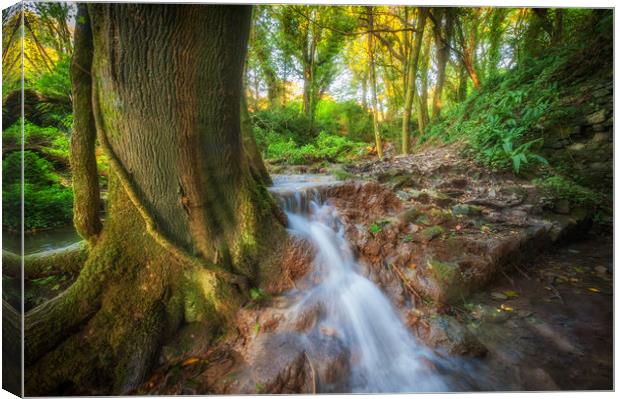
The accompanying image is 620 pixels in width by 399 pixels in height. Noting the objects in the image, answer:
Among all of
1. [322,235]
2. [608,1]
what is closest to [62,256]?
[322,235]

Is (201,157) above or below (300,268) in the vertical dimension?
above

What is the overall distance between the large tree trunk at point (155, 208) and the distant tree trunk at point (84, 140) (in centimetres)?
8

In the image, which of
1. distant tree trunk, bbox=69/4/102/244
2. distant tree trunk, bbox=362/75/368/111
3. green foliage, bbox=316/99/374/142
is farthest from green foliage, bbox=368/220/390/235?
green foliage, bbox=316/99/374/142

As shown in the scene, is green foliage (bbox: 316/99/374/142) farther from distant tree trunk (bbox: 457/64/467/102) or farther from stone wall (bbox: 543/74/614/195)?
stone wall (bbox: 543/74/614/195)

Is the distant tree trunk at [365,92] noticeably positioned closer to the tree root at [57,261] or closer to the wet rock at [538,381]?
the wet rock at [538,381]

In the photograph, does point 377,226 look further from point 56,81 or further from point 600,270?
point 56,81

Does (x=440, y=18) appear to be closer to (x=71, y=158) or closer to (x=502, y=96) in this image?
(x=502, y=96)

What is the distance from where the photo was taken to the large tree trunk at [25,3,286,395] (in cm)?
133

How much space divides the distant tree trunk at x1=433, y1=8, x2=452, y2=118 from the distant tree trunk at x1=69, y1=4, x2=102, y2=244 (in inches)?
96.5

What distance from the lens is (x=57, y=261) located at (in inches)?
63.6

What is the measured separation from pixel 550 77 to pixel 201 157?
3274mm

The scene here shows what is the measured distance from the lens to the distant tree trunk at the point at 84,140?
4.48ft

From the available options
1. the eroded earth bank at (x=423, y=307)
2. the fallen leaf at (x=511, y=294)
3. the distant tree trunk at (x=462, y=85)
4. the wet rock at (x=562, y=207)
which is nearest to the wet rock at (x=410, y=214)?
the eroded earth bank at (x=423, y=307)

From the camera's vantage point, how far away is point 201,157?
1.61 m
